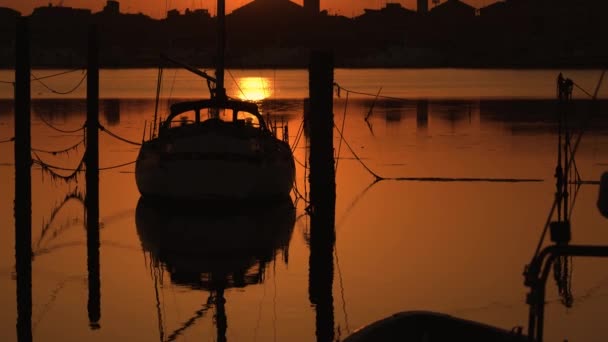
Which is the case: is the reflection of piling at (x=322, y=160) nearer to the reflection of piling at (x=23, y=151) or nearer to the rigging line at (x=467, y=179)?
the reflection of piling at (x=23, y=151)

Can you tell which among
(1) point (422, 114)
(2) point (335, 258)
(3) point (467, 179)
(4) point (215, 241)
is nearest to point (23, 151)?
(4) point (215, 241)

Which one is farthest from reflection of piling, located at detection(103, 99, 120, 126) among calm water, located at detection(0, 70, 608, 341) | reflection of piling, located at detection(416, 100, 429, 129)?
calm water, located at detection(0, 70, 608, 341)

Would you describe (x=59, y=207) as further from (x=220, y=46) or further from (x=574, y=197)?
(x=574, y=197)

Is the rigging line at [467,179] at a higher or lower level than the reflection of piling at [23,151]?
lower

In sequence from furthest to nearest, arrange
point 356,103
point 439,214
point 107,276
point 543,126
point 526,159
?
1. point 356,103
2. point 543,126
3. point 526,159
4. point 439,214
5. point 107,276

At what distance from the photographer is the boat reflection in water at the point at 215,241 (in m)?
17.8

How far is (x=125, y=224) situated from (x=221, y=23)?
5865mm

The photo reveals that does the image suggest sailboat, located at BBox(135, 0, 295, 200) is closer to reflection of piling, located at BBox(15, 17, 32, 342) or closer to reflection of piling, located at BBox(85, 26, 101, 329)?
reflection of piling, located at BBox(85, 26, 101, 329)

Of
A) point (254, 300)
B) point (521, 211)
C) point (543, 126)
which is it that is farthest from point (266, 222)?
point (543, 126)

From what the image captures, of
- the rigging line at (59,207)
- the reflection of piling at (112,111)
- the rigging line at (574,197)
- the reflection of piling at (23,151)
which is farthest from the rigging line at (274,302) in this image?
the reflection of piling at (112,111)

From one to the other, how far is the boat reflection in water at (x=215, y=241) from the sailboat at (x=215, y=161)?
0.37m

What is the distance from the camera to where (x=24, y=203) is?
18.7 meters

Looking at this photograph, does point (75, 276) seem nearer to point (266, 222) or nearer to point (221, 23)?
point (266, 222)

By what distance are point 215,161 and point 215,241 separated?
2759mm
